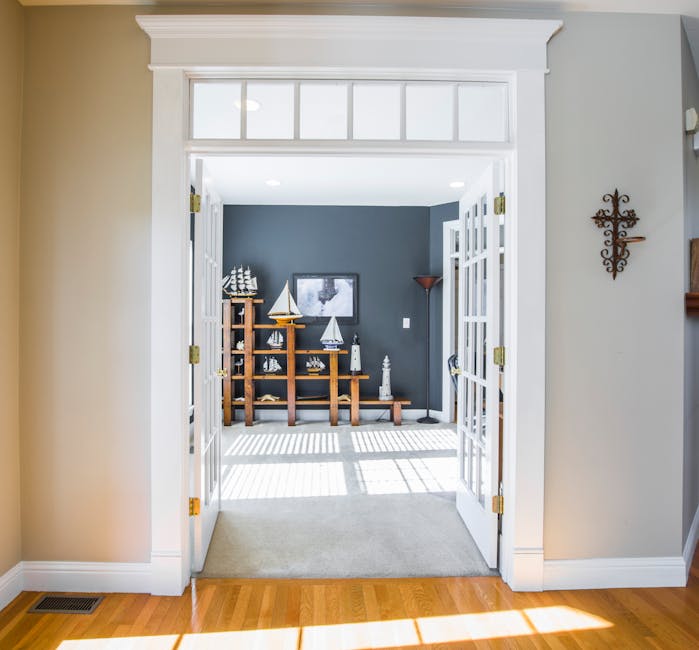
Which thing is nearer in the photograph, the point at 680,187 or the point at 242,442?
the point at 680,187

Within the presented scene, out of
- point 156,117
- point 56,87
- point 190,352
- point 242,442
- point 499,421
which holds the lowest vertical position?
point 242,442

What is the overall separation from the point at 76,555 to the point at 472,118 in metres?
2.62

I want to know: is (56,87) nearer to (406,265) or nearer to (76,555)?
(76,555)

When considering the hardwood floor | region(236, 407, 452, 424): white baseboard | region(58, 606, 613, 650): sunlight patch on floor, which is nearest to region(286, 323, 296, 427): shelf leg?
region(236, 407, 452, 424): white baseboard

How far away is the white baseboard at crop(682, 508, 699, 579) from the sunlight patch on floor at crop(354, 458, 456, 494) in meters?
1.39

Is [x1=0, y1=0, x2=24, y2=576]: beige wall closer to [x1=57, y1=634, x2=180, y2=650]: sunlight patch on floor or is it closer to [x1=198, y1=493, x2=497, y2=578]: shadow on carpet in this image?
[x1=57, y1=634, x2=180, y2=650]: sunlight patch on floor

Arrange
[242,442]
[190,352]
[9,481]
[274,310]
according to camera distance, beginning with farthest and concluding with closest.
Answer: [274,310]
[242,442]
[190,352]
[9,481]

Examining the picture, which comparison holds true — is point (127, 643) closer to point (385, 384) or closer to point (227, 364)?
point (227, 364)

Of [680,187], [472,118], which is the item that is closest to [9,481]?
[472,118]

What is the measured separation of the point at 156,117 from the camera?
2074 mm

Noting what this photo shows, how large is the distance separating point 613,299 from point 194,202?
1.94 meters

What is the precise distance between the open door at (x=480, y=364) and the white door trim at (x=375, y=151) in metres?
0.14

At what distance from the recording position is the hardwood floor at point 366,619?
1795mm

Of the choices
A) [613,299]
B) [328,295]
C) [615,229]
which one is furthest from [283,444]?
[615,229]
